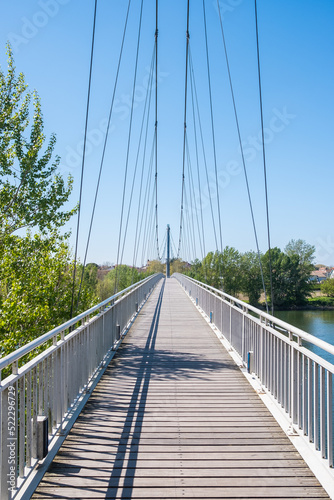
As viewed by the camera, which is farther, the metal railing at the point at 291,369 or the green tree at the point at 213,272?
the green tree at the point at 213,272

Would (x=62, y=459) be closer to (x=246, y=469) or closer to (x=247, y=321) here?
(x=246, y=469)

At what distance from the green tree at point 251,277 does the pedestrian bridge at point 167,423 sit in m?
67.7

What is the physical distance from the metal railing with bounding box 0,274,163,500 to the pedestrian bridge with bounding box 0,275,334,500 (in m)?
0.01

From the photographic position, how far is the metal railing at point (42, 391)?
2.41 meters

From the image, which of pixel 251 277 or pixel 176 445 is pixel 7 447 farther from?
pixel 251 277

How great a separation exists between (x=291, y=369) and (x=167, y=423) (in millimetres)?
1189

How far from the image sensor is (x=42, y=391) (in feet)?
10.3

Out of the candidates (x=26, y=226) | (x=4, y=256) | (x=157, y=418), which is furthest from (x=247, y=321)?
(x=26, y=226)

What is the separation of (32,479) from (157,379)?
2.70 metres

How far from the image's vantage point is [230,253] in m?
75.4

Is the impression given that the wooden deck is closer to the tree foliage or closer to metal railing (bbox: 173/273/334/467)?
metal railing (bbox: 173/273/334/467)

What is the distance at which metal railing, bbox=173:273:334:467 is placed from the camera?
2.89 meters

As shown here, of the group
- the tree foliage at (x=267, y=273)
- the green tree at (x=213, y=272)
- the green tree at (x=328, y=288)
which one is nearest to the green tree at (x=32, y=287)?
the tree foliage at (x=267, y=273)

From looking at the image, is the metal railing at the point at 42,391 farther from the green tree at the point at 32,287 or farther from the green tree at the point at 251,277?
the green tree at the point at 251,277
